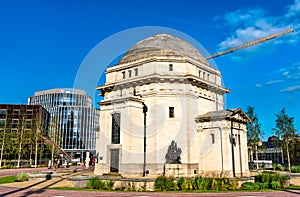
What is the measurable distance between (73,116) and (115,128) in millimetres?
83138

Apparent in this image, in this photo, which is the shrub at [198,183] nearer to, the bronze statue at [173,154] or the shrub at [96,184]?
the shrub at [96,184]

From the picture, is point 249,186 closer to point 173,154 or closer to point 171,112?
point 173,154

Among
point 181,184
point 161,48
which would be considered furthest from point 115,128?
point 181,184

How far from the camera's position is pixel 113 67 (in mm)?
41719

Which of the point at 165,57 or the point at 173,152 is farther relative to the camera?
the point at 165,57

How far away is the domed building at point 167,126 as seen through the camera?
33406 mm

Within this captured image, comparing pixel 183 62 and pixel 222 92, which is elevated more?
pixel 183 62

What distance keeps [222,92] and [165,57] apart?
40.9 feet

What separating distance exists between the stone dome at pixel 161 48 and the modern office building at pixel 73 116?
73.6 m

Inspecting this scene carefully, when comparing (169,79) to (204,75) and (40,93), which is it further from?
(40,93)

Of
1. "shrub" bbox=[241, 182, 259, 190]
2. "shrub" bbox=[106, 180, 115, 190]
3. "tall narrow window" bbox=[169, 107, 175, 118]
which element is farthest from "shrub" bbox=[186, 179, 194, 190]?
"tall narrow window" bbox=[169, 107, 175, 118]

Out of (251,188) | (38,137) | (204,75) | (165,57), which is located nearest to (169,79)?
(165,57)

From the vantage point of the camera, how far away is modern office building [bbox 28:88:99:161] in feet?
364

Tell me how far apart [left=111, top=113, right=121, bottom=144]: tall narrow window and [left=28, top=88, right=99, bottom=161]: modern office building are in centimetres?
7724
